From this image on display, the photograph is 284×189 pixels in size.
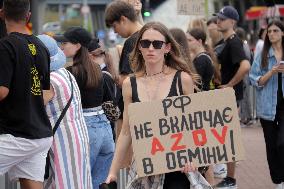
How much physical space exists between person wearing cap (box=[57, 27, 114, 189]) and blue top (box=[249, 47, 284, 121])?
6.18ft

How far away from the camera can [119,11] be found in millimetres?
6887

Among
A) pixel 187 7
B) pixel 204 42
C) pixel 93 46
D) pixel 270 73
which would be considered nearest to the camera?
pixel 93 46

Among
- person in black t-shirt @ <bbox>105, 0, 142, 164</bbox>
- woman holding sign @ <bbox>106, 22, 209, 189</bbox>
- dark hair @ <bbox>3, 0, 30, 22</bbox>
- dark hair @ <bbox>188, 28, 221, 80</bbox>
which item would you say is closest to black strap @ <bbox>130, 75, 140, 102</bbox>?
woman holding sign @ <bbox>106, 22, 209, 189</bbox>

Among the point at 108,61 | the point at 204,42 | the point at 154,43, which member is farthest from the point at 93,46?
the point at 154,43

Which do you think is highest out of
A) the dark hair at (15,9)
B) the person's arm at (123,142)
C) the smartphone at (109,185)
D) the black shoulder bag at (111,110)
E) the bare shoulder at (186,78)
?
the dark hair at (15,9)

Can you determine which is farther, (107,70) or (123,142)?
(107,70)

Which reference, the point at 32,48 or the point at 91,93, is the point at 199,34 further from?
the point at 32,48

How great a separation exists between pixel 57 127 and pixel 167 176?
4.72ft

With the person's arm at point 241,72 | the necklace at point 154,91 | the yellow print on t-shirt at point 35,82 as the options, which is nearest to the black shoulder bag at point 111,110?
the yellow print on t-shirt at point 35,82

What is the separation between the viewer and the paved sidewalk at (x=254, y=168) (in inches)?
365

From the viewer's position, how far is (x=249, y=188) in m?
8.98

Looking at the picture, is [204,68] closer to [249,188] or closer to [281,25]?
[281,25]

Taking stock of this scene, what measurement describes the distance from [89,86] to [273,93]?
88.2 inches

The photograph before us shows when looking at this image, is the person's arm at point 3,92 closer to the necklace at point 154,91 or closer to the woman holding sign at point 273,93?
the necklace at point 154,91
